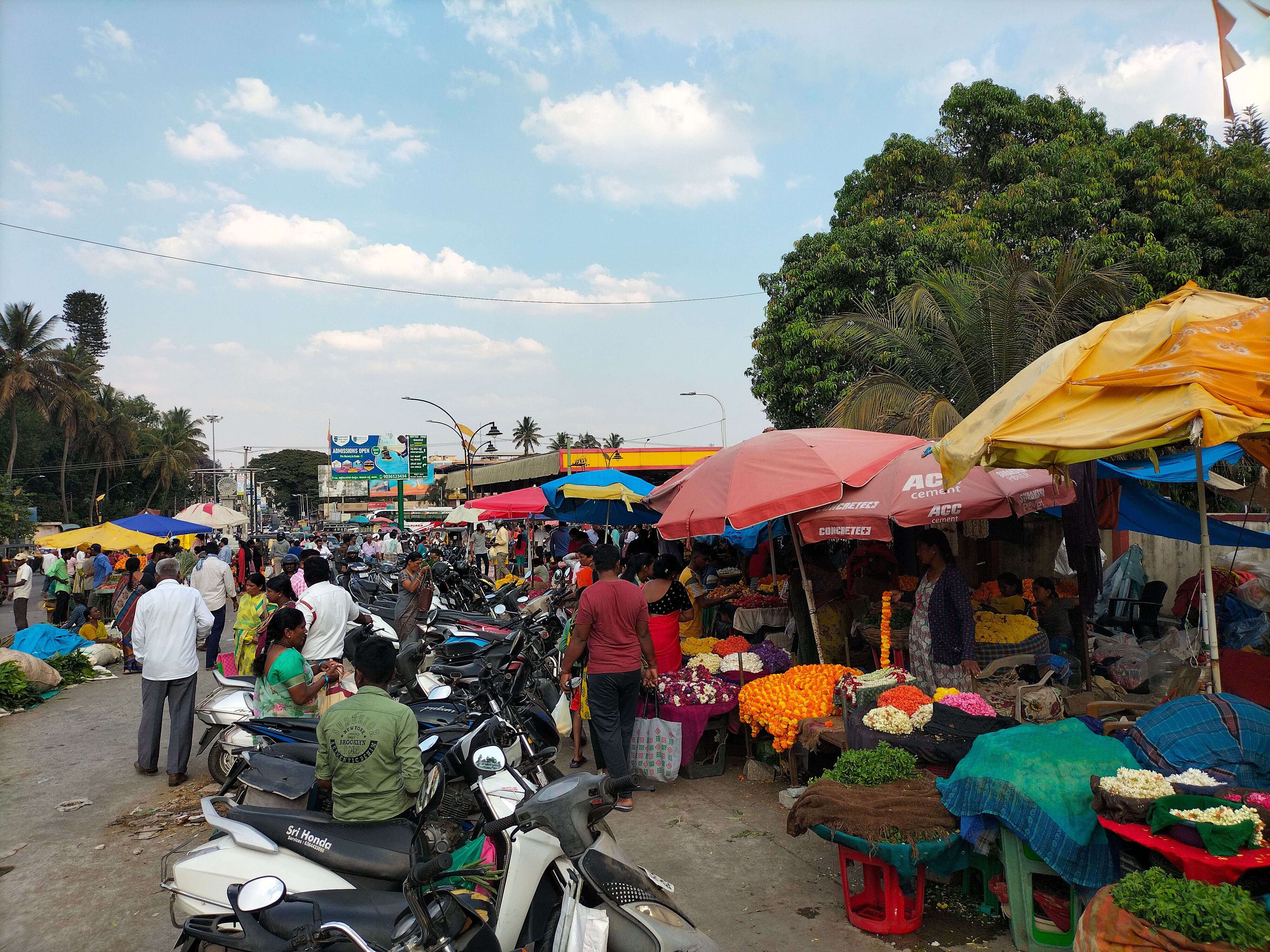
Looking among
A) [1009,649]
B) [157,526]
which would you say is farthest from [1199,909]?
[157,526]

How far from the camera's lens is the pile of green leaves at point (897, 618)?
9.06 m

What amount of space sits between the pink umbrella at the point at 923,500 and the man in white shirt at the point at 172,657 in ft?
18.9

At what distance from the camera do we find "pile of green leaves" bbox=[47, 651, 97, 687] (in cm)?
1338

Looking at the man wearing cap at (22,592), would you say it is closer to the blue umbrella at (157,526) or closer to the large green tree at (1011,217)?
the blue umbrella at (157,526)

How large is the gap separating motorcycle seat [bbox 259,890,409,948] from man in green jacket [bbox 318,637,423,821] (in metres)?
0.36

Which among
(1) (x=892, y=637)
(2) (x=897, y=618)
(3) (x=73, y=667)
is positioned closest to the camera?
(1) (x=892, y=637)

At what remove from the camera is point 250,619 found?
844cm

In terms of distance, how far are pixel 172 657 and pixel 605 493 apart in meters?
6.11

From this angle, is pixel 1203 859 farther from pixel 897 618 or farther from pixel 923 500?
pixel 897 618

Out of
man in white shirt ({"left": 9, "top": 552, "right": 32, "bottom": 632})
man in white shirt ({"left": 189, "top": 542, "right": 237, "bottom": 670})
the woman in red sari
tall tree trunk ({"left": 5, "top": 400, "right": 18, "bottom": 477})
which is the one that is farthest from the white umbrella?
tall tree trunk ({"left": 5, "top": 400, "right": 18, "bottom": 477})

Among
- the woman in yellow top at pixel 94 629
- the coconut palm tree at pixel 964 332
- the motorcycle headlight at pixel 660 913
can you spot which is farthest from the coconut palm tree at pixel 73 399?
the motorcycle headlight at pixel 660 913

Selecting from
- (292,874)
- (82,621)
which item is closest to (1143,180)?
(292,874)

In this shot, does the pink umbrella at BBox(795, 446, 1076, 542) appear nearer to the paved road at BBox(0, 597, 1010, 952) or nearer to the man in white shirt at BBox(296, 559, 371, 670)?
the paved road at BBox(0, 597, 1010, 952)

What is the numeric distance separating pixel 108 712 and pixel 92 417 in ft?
177
